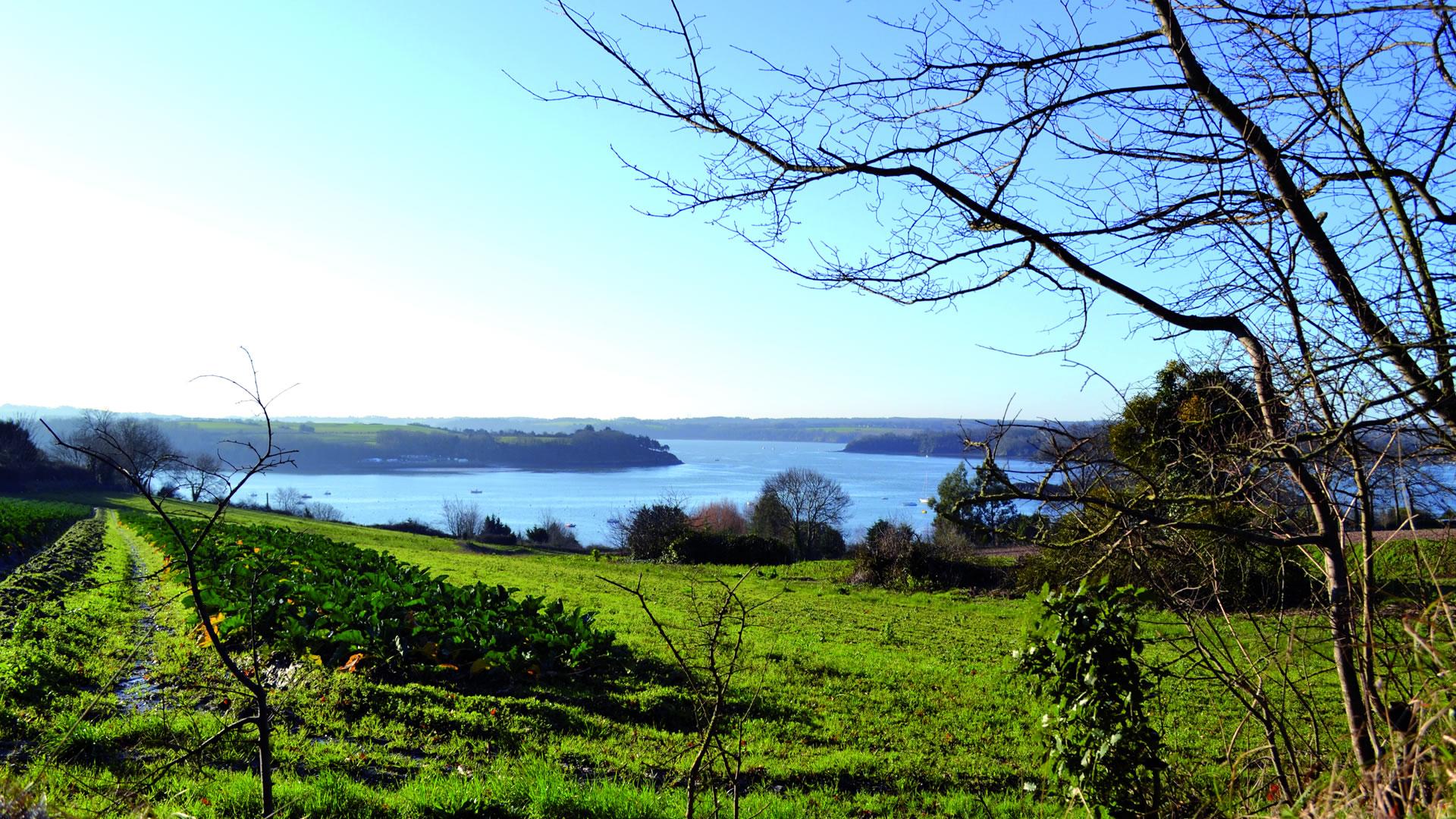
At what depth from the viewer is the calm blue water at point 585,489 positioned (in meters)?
78.9

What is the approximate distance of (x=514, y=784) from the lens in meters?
4.59

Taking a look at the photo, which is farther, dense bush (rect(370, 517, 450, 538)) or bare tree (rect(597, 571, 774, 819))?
dense bush (rect(370, 517, 450, 538))

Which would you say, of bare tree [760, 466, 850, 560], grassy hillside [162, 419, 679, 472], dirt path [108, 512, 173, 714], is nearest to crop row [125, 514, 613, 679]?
dirt path [108, 512, 173, 714]

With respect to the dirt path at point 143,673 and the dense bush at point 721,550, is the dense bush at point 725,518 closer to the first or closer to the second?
the dense bush at point 721,550

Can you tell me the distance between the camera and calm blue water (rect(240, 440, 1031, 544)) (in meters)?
78.9

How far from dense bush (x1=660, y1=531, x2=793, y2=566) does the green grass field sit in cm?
2216

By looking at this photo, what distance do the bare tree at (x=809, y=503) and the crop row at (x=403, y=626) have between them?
34.1 m

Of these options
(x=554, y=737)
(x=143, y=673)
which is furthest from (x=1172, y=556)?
(x=143, y=673)

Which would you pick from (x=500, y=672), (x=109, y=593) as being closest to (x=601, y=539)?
(x=109, y=593)

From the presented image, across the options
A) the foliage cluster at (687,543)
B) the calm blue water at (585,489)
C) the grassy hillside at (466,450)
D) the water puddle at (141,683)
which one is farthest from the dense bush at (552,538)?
the grassy hillside at (466,450)

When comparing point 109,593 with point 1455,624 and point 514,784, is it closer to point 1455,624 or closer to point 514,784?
point 514,784

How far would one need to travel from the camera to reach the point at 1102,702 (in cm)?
385

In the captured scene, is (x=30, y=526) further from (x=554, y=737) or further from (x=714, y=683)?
(x=714, y=683)

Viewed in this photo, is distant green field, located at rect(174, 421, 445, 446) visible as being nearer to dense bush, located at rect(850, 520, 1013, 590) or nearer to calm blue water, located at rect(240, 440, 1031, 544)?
calm blue water, located at rect(240, 440, 1031, 544)
